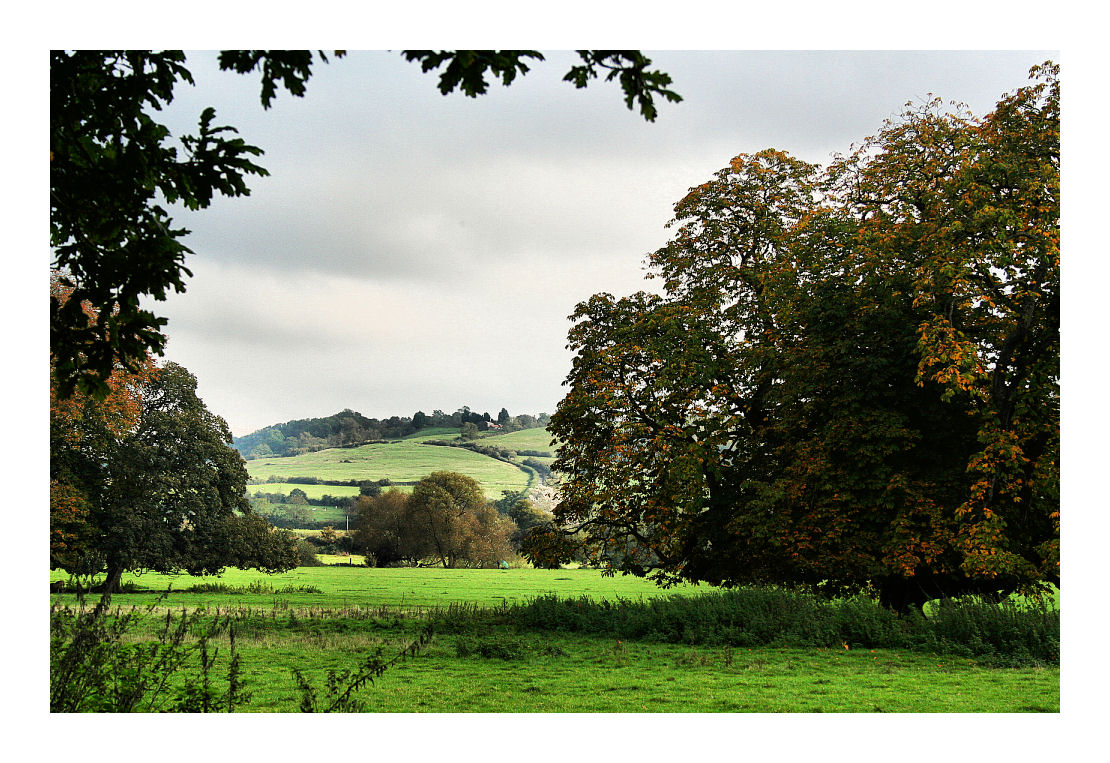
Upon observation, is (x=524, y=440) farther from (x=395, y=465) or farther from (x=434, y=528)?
(x=434, y=528)

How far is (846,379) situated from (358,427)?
6.65 meters

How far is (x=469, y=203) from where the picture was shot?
9422 mm

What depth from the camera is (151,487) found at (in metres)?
12.6

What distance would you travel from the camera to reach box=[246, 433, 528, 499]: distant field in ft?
39.2

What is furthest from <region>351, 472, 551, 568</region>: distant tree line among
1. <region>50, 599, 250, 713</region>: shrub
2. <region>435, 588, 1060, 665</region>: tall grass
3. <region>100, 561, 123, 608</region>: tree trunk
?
<region>50, 599, 250, 713</region>: shrub

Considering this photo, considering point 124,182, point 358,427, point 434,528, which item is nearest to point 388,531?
point 434,528

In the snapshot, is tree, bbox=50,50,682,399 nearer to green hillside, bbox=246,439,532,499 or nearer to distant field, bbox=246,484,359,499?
green hillside, bbox=246,439,532,499

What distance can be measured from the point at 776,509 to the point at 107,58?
27.9 ft

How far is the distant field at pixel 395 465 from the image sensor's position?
1195cm

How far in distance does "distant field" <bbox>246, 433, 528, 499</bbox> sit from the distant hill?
239 millimetres

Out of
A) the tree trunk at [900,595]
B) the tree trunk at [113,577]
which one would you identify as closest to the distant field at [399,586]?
the tree trunk at [113,577]

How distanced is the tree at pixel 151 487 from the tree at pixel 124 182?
7564mm

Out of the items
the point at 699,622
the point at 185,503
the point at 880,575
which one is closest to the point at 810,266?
the point at 880,575
